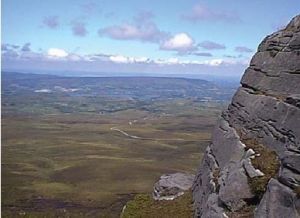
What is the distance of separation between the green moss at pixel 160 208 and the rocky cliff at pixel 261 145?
102 cm

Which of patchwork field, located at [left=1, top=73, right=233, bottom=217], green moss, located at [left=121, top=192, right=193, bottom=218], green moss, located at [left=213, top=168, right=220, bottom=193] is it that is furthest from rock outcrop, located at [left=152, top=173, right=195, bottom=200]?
patchwork field, located at [left=1, top=73, right=233, bottom=217]

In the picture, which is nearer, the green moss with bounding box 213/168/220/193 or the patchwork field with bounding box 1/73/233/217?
the green moss with bounding box 213/168/220/193

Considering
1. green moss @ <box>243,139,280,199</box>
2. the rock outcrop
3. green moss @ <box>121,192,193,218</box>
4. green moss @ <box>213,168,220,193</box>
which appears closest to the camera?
green moss @ <box>243,139,280,199</box>

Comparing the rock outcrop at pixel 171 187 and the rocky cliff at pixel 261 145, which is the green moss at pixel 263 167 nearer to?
the rocky cliff at pixel 261 145

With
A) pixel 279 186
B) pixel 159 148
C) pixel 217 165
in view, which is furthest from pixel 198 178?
pixel 159 148

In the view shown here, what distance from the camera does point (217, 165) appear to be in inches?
1204

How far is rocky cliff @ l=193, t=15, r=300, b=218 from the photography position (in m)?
19.6

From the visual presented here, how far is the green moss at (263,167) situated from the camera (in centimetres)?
2195

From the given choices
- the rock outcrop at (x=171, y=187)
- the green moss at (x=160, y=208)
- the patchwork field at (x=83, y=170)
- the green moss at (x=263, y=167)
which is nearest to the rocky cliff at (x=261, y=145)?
the green moss at (x=263, y=167)

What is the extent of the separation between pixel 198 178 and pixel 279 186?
16887mm

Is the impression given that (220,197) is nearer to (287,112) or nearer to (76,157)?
(287,112)

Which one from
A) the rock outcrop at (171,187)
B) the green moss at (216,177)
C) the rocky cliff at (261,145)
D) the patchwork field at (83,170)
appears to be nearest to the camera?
the rocky cliff at (261,145)

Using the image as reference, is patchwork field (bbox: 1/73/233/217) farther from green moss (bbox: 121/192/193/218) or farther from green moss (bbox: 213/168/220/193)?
green moss (bbox: 213/168/220/193)

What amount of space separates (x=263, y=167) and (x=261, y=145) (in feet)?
10.2
